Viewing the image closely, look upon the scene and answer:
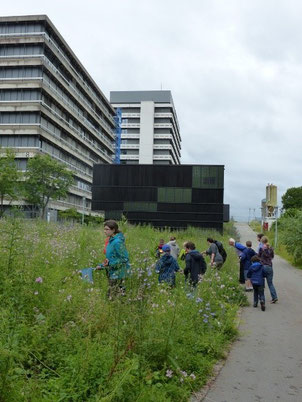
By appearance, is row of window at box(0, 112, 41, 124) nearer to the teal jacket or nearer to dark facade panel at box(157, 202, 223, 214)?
dark facade panel at box(157, 202, 223, 214)

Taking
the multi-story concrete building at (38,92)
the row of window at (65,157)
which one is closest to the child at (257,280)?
the multi-story concrete building at (38,92)

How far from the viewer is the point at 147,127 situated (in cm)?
11619

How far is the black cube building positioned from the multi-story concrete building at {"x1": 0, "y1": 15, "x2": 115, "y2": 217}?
8.29 meters

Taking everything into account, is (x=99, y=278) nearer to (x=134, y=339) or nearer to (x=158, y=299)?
(x=158, y=299)

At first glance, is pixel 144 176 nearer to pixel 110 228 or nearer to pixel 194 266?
pixel 194 266

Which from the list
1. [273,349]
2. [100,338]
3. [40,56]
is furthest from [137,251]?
[40,56]

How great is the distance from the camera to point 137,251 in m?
11.4

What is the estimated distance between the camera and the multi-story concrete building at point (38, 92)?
2233 inches

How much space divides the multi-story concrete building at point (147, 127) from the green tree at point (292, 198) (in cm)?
3663

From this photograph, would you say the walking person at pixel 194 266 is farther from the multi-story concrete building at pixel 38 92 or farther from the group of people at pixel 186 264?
the multi-story concrete building at pixel 38 92

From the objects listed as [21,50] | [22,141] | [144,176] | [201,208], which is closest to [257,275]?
[201,208]

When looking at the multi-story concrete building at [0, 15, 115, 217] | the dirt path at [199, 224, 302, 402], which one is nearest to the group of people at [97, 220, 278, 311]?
the dirt path at [199, 224, 302, 402]

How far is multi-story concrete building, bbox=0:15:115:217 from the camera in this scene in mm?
56719

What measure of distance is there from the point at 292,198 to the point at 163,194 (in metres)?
48.5
